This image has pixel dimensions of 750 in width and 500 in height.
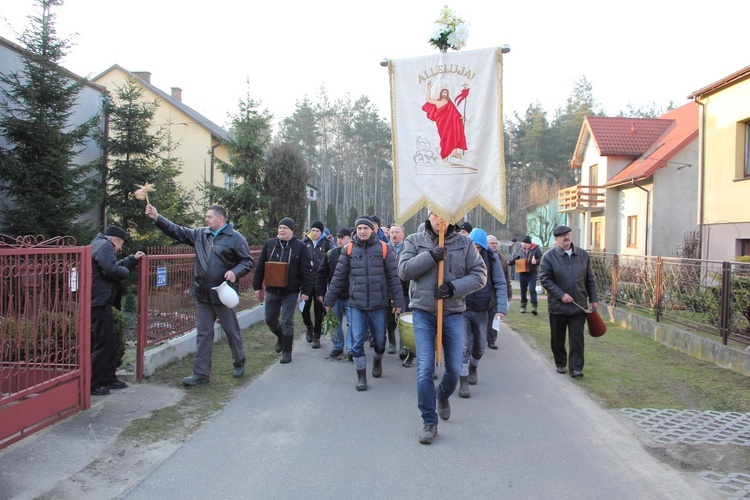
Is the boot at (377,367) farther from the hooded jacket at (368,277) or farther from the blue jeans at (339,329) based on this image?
the blue jeans at (339,329)

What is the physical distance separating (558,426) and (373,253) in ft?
9.37

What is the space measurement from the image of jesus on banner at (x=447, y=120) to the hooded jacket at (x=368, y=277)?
1864 mm

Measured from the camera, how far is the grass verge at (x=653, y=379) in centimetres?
612

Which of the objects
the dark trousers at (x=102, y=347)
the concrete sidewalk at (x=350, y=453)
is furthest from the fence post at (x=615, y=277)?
the dark trousers at (x=102, y=347)

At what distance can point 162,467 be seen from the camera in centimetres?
414

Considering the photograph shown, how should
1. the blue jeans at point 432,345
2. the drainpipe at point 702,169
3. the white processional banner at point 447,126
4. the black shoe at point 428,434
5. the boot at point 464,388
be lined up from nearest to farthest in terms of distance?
1. the black shoe at point 428,434
2. the blue jeans at point 432,345
3. the white processional banner at point 447,126
4. the boot at point 464,388
5. the drainpipe at point 702,169

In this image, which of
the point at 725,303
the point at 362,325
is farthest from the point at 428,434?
the point at 725,303

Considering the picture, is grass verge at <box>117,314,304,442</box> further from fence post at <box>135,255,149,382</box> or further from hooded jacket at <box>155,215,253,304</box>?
hooded jacket at <box>155,215,253,304</box>

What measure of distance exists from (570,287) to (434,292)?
309cm

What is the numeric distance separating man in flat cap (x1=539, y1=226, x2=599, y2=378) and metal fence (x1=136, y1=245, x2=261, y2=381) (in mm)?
4986

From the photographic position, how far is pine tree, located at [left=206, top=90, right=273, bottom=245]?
20031 mm

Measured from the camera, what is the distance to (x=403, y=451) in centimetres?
453

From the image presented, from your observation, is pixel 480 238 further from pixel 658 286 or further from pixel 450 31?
pixel 658 286

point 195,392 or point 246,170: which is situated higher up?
point 246,170
